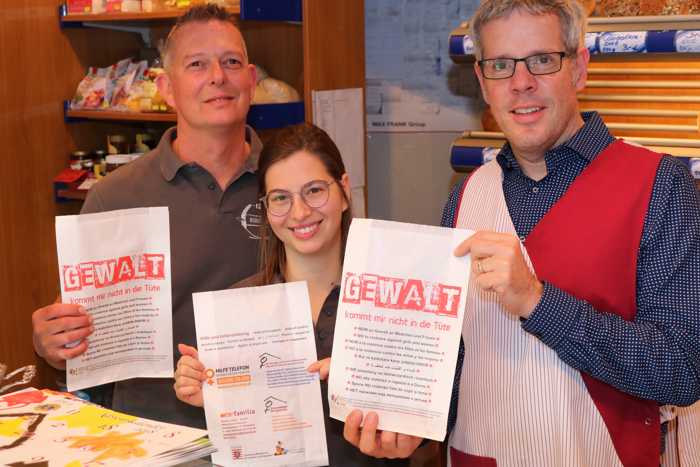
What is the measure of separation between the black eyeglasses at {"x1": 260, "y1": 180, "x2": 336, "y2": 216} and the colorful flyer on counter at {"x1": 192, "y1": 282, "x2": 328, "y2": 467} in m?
0.35

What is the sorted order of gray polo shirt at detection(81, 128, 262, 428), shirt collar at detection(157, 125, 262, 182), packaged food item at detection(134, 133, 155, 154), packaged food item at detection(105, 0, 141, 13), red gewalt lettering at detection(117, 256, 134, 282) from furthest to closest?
packaged food item at detection(134, 133, 155, 154) < packaged food item at detection(105, 0, 141, 13) < shirt collar at detection(157, 125, 262, 182) < gray polo shirt at detection(81, 128, 262, 428) < red gewalt lettering at detection(117, 256, 134, 282)

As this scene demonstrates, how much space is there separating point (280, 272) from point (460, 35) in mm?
972

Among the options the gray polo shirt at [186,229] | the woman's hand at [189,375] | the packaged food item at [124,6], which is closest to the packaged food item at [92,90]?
the packaged food item at [124,6]

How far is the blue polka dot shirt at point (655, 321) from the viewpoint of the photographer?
1.69 m

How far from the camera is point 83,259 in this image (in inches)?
76.6

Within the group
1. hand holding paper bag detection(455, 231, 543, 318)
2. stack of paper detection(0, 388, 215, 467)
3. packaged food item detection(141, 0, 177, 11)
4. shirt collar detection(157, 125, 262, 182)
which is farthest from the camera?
packaged food item detection(141, 0, 177, 11)

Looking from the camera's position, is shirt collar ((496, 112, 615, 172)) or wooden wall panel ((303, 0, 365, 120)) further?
wooden wall panel ((303, 0, 365, 120))

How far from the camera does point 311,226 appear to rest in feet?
6.77

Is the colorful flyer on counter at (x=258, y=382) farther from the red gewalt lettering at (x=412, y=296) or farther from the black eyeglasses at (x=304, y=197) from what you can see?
the black eyeglasses at (x=304, y=197)

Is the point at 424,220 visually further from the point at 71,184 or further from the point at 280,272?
the point at 280,272

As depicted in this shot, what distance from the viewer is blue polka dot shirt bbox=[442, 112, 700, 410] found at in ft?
5.53

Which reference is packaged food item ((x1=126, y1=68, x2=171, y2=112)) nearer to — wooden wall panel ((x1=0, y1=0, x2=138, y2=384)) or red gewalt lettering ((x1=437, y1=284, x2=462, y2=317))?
wooden wall panel ((x1=0, y1=0, x2=138, y2=384))

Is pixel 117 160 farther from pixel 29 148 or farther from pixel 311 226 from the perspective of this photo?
pixel 311 226

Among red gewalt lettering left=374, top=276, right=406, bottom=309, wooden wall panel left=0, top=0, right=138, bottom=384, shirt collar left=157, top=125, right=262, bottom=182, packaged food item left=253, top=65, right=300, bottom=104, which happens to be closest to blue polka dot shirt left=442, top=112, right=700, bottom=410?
red gewalt lettering left=374, top=276, right=406, bottom=309
